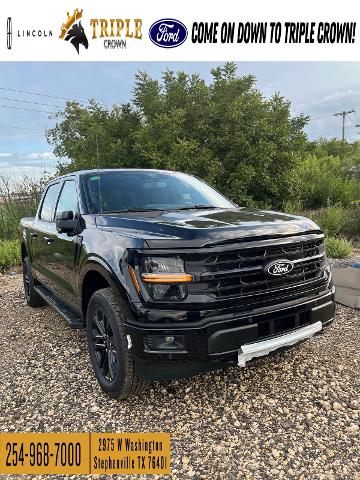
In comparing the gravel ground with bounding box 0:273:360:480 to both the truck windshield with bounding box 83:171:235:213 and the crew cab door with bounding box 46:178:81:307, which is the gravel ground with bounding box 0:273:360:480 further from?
the truck windshield with bounding box 83:171:235:213

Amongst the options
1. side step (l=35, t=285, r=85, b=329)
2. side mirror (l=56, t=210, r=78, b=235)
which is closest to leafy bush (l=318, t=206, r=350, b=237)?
side step (l=35, t=285, r=85, b=329)

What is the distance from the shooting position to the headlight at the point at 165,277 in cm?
253

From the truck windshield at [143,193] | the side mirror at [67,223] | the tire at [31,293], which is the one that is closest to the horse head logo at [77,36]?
the tire at [31,293]

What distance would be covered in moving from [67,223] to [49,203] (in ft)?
5.42

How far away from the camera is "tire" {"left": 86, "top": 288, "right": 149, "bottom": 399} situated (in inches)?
108

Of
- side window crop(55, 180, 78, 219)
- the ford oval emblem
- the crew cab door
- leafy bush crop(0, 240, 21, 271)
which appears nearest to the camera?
the ford oval emblem

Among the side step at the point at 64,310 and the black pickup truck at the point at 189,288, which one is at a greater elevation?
the black pickup truck at the point at 189,288

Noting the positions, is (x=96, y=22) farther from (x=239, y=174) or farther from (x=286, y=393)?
(x=239, y=174)

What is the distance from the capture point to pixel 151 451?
100 inches

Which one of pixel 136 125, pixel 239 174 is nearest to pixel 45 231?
pixel 239 174

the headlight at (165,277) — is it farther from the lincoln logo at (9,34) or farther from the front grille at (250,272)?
the lincoln logo at (9,34)

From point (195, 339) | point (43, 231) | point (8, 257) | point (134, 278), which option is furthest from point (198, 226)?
point (8, 257)

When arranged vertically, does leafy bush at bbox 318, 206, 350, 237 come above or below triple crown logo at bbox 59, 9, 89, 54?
below

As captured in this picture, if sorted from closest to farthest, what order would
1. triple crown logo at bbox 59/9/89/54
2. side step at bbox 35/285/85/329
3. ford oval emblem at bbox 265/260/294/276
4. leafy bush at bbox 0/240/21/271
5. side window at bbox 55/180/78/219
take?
ford oval emblem at bbox 265/260/294/276
side step at bbox 35/285/85/329
side window at bbox 55/180/78/219
triple crown logo at bbox 59/9/89/54
leafy bush at bbox 0/240/21/271
